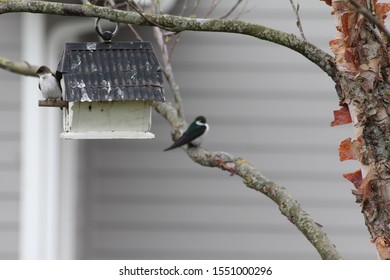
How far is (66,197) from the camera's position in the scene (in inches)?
279

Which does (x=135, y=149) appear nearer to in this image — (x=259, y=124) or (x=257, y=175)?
(x=259, y=124)

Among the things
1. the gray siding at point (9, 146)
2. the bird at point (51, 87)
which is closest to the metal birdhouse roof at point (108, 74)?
the bird at point (51, 87)

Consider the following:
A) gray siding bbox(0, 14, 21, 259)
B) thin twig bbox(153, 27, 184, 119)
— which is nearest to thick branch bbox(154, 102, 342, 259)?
thin twig bbox(153, 27, 184, 119)

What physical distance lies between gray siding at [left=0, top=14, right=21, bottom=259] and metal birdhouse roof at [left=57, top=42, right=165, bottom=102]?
3476mm

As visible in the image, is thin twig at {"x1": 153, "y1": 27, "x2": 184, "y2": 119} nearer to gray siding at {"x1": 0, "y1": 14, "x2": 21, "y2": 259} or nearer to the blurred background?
gray siding at {"x1": 0, "y1": 14, "x2": 21, "y2": 259}

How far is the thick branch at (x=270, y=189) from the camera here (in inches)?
129

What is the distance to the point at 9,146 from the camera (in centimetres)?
657

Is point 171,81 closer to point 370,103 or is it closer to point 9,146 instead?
point 370,103

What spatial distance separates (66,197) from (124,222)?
55cm

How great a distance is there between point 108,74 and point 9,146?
3583mm

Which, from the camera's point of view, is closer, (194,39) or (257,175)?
(257,175)

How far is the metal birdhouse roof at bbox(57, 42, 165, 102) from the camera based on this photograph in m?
3.13
